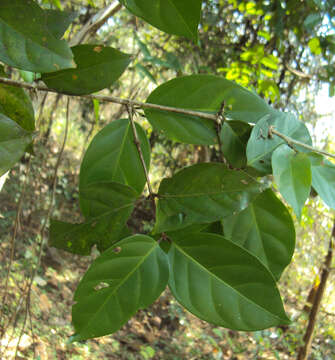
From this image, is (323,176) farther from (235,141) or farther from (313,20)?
(313,20)

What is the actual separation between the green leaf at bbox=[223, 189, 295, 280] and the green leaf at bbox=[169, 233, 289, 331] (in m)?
0.04

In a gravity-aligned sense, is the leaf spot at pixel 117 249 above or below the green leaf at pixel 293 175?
below

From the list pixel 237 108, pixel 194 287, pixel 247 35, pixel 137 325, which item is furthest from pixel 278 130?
pixel 137 325

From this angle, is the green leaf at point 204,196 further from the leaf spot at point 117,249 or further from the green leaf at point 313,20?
the green leaf at point 313,20

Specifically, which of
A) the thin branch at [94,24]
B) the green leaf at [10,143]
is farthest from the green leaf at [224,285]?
the thin branch at [94,24]

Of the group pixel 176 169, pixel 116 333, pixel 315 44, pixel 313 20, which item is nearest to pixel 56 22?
pixel 313 20

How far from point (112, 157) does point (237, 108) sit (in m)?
0.14

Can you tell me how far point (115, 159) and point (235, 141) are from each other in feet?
0.43

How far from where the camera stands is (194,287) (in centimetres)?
33

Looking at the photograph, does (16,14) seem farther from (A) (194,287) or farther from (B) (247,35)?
(B) (247,35)

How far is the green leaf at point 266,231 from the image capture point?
0.36 m

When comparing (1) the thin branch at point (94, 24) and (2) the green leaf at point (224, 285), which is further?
(1) the thin branch at point (94, 24)

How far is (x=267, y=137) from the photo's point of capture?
334 mm

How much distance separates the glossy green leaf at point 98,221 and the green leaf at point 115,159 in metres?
0.03
